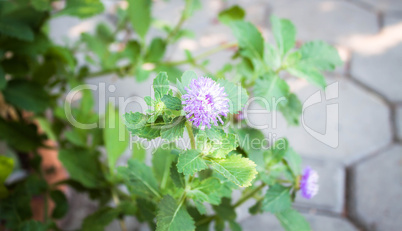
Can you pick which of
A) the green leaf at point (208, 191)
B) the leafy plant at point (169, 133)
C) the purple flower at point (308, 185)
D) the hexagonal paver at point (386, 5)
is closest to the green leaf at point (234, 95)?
the leafy plant at point (169, 133)

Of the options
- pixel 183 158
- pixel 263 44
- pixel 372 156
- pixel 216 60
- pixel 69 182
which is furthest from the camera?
pixel 216 60

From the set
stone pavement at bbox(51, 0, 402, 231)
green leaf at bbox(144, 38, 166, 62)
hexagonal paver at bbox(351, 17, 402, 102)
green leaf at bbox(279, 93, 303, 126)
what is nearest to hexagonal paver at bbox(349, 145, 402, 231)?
stone pavement at bbox(51, 0, 402, 231)

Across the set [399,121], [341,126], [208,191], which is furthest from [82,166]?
[399,121]

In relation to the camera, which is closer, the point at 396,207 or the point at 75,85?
the point at 75,85

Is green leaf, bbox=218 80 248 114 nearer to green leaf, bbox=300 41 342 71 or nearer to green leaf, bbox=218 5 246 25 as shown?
green leaf, bbox=300 41 342 71

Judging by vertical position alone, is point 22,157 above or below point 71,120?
below

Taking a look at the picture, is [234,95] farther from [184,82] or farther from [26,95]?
[26,95]

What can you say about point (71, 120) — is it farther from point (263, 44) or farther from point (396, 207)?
point (396, 207)

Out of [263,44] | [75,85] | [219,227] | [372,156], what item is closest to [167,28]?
[75,85]
